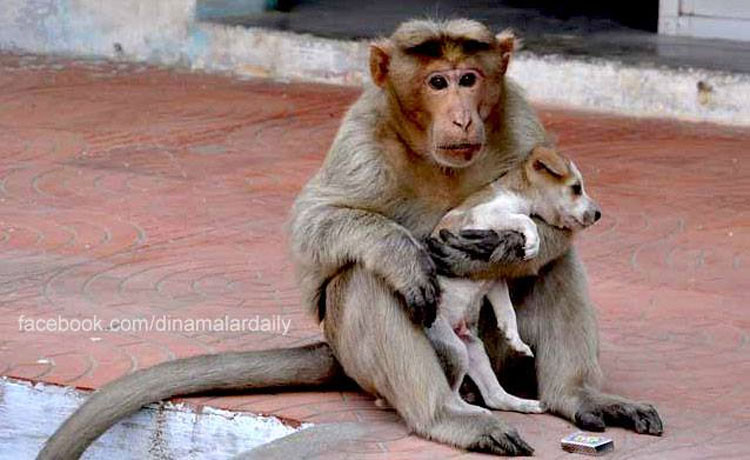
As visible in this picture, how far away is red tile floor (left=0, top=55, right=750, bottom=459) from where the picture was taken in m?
5.53

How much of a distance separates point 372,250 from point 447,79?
1.61ft

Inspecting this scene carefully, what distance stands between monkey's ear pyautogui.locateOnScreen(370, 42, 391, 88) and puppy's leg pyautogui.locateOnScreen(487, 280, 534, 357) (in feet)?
2.12

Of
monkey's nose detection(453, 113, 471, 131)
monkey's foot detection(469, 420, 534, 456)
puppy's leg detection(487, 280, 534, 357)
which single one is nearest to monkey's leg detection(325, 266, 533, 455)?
monkey's foot detection(469, 420, 534, 456)

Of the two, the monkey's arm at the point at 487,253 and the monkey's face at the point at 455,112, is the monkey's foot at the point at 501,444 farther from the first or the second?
the monkey's face at the point at 455,112

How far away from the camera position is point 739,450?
500 cm

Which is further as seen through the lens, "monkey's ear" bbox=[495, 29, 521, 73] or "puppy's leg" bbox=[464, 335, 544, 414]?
"puppy's leg" bbox=[464, 335, 544, 414]

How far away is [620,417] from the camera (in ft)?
16.6

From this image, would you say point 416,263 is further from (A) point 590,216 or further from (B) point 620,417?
(B) point 620,417

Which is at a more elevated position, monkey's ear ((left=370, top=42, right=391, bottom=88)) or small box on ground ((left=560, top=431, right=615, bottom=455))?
monkey's ear ((left=370, top=42, right=391, bottom=88))

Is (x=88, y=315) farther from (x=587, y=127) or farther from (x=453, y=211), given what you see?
(x=587, y=127)

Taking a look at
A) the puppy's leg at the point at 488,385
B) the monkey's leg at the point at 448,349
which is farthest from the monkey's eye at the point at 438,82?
the puppy's leg at the point at 488,385

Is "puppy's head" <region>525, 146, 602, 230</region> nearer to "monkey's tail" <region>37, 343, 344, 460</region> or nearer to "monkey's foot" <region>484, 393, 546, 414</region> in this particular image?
"monkey's foot" <region>484, 393, 546, 414</region>

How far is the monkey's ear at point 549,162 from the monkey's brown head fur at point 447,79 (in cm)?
17

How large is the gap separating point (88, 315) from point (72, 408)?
0.92 m
